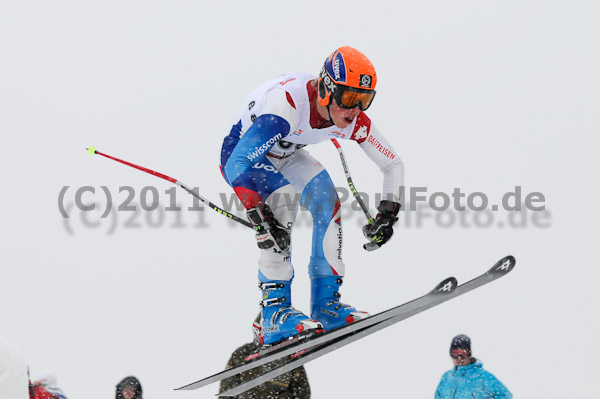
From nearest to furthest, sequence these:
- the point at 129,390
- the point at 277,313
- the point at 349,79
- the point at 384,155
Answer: the point at 349,79 → the point at 129,390 → the point at 277,313 → the point at 384,155

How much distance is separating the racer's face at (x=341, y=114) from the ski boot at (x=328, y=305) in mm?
1088

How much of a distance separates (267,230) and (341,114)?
90cm

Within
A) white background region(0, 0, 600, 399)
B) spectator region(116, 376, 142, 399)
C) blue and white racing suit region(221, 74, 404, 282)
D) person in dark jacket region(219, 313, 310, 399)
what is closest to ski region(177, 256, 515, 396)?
person in dark jacket region(219, 313, 310, 399)

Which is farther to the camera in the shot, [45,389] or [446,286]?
[45,389]

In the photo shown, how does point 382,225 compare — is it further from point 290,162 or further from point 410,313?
point 290,162

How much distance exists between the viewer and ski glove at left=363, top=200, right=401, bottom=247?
5027mm

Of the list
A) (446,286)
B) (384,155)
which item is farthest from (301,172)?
(446,286)

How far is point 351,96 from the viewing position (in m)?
4.66

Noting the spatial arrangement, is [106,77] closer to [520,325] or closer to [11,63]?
[11,63]

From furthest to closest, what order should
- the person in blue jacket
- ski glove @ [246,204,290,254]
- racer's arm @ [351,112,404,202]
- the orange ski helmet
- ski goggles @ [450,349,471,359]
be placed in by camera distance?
1. ski goggles @ [450,349,471,359]
2. the person in blue jacket
3. racer's arm @ [351,112,404,202]
4. ski glove @ [246,204,290,254]
5. the orange ski helmet

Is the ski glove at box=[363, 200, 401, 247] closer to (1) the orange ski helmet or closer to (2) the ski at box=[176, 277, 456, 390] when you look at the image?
(2) the ski at box=[176, 277, 456, 390]

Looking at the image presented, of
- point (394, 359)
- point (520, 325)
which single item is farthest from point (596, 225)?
point (394, 359)

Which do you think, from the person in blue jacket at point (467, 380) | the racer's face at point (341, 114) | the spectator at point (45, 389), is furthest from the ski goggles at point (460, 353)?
the spectator at point (45, 389)

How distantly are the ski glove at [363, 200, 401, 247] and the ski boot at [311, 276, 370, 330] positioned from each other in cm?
38
